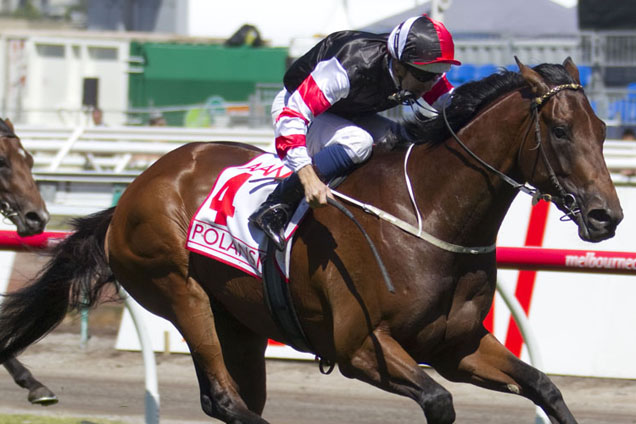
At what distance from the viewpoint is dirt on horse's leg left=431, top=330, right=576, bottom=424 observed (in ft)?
12.1

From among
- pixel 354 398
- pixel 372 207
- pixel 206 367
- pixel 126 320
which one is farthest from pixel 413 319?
pixel 126 320

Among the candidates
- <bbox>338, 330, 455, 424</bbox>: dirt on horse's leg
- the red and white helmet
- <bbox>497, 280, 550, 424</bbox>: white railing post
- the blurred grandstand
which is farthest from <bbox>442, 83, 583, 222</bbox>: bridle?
the blurred grandstand

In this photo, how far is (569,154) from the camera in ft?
11.1

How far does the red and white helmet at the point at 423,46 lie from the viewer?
3.67 m

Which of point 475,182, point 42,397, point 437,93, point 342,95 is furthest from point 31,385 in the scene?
point 475,182

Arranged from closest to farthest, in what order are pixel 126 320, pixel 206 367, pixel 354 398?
pixel 206 367, pixel 354 398, pixel 126 320

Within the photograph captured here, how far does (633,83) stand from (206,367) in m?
11.4

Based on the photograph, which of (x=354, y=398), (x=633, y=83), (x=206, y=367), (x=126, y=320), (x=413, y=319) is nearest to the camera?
(x=413, y=319)

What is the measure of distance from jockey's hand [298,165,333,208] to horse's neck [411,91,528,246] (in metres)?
0.35

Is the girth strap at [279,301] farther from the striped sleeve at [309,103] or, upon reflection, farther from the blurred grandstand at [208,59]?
the blurred grandstand at [208,59]

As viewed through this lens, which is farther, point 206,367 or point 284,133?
point 206,367

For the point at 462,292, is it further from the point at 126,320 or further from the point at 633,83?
the point at 633,83

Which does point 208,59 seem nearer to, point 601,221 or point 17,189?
point 17,189

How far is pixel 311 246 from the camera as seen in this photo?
3848 millimetres
